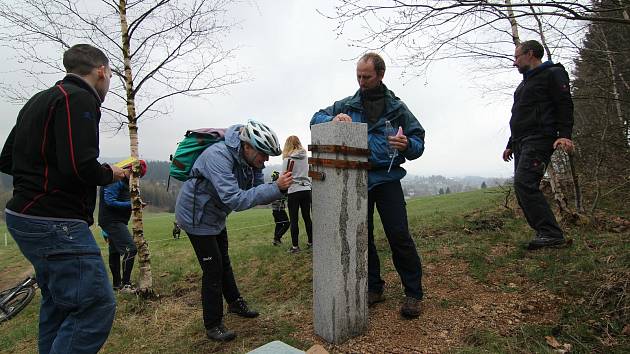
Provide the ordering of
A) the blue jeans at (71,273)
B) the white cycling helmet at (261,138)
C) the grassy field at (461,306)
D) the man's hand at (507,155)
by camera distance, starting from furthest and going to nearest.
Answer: the man's hand at (507,155), the white cycling helmet at (261,138), the grassy field at (461,306), the blue jeans at (71,273)

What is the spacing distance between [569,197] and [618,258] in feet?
15.4

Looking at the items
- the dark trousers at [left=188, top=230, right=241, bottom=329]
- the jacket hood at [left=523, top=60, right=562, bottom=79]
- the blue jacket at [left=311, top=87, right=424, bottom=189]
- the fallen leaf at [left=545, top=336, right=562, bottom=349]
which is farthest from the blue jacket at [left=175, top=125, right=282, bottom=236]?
the jacket hood at [left=523, top=60, right=562, bottom=79]

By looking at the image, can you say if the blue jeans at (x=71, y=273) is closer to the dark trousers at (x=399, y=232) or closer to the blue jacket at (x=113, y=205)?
the dark trousers at (x=399, y=232)

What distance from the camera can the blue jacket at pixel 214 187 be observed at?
11.6ft

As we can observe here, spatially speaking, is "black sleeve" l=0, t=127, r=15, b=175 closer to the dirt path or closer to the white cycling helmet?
the white cycling helmet

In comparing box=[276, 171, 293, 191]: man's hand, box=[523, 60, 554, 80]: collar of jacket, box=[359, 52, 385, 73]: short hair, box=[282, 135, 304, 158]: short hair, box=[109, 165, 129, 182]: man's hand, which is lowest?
box=[276, 171, 293, 191]: man's hand

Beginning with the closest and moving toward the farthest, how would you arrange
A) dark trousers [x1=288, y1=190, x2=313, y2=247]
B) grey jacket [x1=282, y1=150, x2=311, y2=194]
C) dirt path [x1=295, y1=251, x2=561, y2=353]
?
dirt path [x1=295, y1=251, x2=561, y2=353]
grey jacket [x1=282, y1=150, x2=311, y2=194]
dark trousers [x1=288, y1=190, x2=313, y2=247]

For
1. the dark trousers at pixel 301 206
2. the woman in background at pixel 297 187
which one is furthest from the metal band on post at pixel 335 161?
the dark trousers at pixel 301 206

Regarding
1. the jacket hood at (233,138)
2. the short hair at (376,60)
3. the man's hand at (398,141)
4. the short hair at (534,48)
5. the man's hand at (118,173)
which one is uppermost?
the short hair at (534,48)

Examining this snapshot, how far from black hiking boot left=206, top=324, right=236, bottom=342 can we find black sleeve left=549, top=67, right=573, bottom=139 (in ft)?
14.0

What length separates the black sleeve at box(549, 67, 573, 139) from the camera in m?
4.51

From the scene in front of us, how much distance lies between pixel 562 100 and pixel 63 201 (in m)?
5.10

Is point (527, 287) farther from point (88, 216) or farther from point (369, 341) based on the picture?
point (88, 216)

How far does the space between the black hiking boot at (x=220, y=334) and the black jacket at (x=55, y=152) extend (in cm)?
183
